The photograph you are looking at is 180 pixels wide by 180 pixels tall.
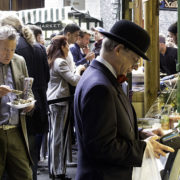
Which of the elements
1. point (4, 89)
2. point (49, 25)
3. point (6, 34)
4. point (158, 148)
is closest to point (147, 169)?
point (158, 148)

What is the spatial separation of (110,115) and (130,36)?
1.59 feet

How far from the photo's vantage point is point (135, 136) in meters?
2.50

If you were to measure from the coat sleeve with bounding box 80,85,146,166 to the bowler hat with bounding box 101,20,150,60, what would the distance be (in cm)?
29

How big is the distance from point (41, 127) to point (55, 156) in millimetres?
1401

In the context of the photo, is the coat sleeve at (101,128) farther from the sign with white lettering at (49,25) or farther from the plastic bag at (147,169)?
the sign with white lettering at (49,25)

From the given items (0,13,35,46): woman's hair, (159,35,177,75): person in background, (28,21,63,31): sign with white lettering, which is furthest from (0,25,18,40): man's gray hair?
(28,21,63,31): sign with white lettering

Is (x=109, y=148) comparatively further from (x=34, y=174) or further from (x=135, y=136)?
(x=34, y=174)

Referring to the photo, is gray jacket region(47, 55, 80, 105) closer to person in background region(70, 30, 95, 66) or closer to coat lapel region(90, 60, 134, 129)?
person in background region(70, 30, 95, 66)

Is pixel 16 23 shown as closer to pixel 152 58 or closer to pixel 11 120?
pixel 11 120

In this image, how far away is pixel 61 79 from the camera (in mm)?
5406

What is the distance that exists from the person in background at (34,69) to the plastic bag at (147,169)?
63.3 inches

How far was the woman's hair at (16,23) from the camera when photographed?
3990 mm

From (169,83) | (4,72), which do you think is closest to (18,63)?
(4,72)

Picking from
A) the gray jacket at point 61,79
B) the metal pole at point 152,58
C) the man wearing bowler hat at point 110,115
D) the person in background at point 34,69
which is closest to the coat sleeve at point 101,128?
the man wearing bowler hat at point 110,115
